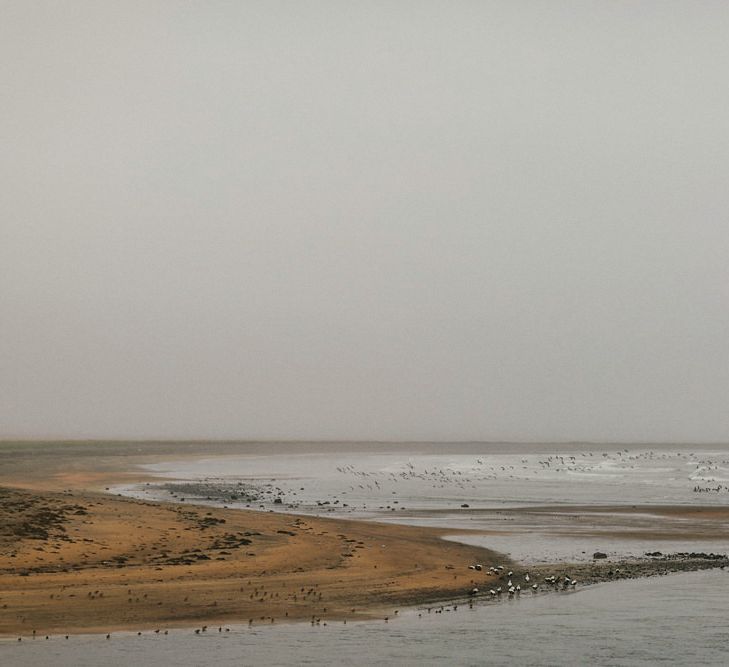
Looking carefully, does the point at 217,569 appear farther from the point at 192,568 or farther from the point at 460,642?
the point at 460,642

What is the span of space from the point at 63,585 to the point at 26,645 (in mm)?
6281

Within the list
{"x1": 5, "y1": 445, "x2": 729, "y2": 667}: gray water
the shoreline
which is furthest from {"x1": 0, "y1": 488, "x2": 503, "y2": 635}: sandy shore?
{"x1": 5, "y1": 445, "x2": 729, "y2": 667}: gray water

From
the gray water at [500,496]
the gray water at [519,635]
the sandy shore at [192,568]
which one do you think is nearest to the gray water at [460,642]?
the gray water at [519,635]

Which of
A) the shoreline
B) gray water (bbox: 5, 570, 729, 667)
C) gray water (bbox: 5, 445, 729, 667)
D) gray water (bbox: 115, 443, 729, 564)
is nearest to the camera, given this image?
gray water (bbox: 5, 570, 729, 667)

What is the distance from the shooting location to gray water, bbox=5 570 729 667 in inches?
821

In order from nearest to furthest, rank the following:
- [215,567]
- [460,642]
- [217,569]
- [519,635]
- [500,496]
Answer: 1. [460,642]
2. [519,635]
3. [217,569]
4. [215,567]
5. [500,496]

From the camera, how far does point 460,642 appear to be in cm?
2269

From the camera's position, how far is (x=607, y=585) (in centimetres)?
3038

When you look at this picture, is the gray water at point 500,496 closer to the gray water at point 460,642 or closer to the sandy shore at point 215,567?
the sandy shore at point 215,567

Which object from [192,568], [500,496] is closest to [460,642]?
[192,568]

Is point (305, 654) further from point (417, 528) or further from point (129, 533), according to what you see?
point (417, 528)

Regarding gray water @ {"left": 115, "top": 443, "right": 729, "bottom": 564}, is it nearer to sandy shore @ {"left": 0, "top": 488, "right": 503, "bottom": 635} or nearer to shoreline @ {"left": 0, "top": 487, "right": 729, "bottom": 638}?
shoreline @ {"left": 0, "top": 487, "right": 729, "bottom": 638}

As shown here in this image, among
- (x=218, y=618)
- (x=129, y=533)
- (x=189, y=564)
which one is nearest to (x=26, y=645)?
(x=218, y=618)

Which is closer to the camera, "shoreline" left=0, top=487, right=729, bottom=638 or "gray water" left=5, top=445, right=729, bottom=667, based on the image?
"gray water" left=5, top=445, right=729, bottom=667
